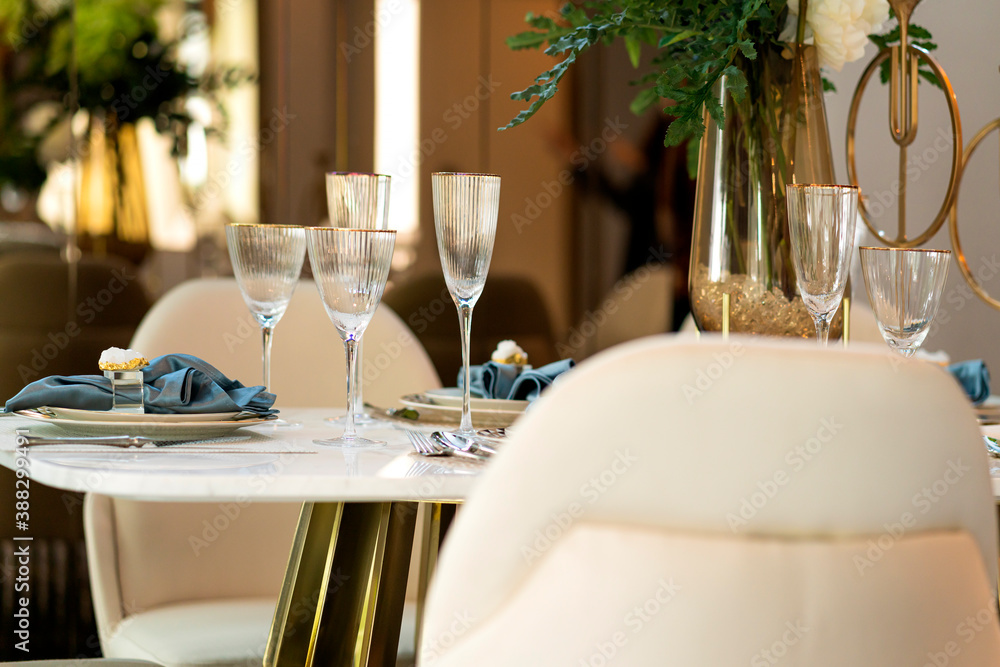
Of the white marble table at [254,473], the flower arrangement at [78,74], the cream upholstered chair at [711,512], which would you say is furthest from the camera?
the flower arrangement at [78,74]

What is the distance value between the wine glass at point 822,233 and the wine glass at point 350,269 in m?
0.38

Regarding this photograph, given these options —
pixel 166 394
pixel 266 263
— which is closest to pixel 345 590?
pixel 166 394

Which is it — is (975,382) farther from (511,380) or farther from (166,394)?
(166,394)

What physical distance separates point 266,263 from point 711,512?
25.7 inches

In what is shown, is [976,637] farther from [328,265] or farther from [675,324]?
[675,324]

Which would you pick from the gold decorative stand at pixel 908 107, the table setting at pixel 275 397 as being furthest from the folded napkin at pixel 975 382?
the table setting at pixel 275 397

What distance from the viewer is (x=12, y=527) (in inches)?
97.4

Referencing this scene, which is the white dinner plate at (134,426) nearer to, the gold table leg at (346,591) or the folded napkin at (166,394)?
the folded napkin at (166,394)

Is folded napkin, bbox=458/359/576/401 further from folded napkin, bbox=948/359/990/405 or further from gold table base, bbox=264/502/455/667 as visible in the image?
folded napkin, bbox=948/359/990/405

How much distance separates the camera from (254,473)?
0.70 metres

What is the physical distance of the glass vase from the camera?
108 cm

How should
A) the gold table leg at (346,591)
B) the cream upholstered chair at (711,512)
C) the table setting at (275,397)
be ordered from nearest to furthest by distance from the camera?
the cream upholstered chair at (711,512), the table setting at (275,397), the gold table leg at (346,591)

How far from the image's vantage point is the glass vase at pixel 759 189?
1.08 metres

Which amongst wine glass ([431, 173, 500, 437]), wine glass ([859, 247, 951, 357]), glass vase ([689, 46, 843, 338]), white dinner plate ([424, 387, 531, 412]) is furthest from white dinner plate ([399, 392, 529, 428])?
wine glass ([859, 247, 951, 357])
